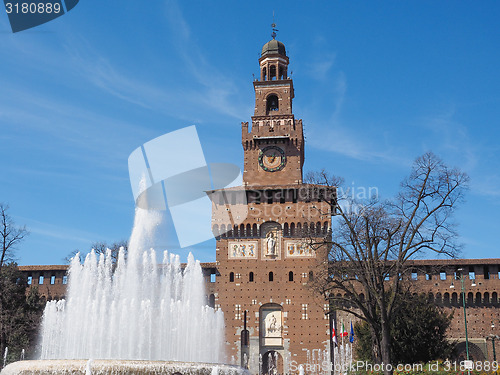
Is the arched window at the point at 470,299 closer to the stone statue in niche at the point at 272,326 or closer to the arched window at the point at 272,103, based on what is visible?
the stone statue in niche at the point at 272,326

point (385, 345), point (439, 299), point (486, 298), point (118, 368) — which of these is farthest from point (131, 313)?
point (486, 298)

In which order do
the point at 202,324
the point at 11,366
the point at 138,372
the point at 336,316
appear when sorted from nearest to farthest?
the point at 138,372, the point at 11,366, the point at 202,324, the point at 336,316

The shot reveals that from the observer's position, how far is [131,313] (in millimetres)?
28625

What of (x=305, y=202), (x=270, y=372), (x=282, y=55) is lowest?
(x=270, y=372)

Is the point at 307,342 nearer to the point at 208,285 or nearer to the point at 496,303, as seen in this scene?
the point at 208,285

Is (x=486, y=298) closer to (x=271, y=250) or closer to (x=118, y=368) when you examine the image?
(x=271, y=250)

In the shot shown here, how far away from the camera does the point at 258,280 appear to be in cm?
4084

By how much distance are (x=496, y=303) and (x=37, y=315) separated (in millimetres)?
34029

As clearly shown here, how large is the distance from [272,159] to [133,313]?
19.5 metres

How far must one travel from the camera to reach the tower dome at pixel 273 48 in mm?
46781

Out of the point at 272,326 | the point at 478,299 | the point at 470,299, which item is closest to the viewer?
the point at 272,326

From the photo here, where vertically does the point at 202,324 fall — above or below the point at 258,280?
below

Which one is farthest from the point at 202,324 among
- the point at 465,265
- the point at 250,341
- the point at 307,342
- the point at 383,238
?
the point at 465,265

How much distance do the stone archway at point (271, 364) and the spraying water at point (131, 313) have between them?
21.3ft
